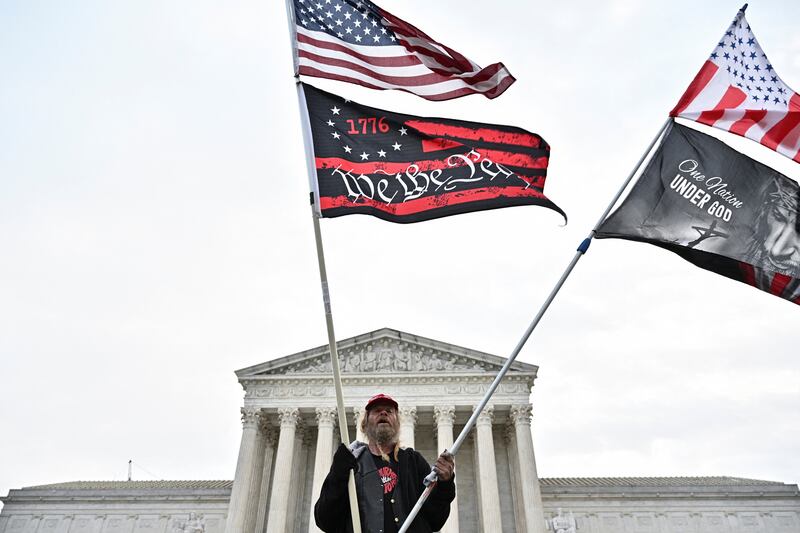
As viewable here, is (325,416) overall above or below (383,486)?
above

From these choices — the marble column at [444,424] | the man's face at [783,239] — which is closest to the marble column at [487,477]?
the marble column at [444,424]

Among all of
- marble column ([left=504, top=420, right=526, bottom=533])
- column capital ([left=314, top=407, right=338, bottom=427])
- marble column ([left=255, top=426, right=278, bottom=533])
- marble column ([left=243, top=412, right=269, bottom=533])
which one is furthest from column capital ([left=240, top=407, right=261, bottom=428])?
marble column ([left=504, top=420, right=526, bottom=533])

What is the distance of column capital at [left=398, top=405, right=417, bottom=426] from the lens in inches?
1325

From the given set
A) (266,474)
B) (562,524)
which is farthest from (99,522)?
(562,524)

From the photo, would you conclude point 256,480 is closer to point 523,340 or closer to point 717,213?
point 523,340

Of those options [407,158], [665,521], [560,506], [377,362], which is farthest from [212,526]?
[407,158]

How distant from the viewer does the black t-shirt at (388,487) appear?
16.2 ft

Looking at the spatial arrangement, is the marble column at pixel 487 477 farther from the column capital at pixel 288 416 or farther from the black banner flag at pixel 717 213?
the black banner flag at pixel 717 213

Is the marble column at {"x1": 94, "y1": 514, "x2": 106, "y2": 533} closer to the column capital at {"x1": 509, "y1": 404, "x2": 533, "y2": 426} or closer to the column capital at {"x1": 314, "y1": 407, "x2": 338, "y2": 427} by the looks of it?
the column capital at {"x1": 314, "y1": 407, "x2": 338, "y2": 427}

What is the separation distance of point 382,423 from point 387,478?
48cm

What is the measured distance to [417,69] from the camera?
805 cm

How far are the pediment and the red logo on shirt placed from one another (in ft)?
100

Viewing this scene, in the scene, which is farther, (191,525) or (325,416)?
(191,525)

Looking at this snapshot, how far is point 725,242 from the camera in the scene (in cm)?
712
